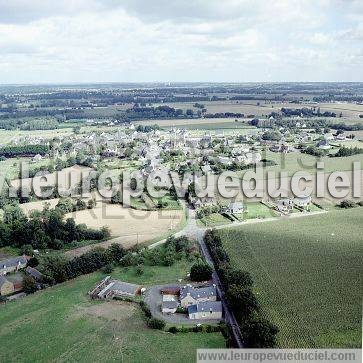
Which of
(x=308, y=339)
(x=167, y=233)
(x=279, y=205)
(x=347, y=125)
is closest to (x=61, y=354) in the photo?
(x=308, y=339)

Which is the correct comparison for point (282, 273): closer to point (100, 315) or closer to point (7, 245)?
point (100, 315)

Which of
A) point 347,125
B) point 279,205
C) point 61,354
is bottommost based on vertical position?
point 61,354

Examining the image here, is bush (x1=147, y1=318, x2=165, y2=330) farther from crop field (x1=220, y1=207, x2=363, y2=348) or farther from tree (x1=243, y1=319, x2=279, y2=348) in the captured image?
crop field (x1=220, y1=207, x2=363, y2=348)

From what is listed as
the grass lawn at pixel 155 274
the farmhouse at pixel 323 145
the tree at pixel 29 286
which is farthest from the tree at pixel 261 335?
the farmhouse at pixel 323 145

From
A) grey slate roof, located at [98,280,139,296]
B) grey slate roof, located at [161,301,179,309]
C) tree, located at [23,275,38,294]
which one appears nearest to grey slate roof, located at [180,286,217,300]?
grey slate roof, located at [161,301,179,309]

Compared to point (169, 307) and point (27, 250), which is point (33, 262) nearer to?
point (27, 250)

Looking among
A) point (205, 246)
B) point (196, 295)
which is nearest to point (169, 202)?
point (205, 246)
